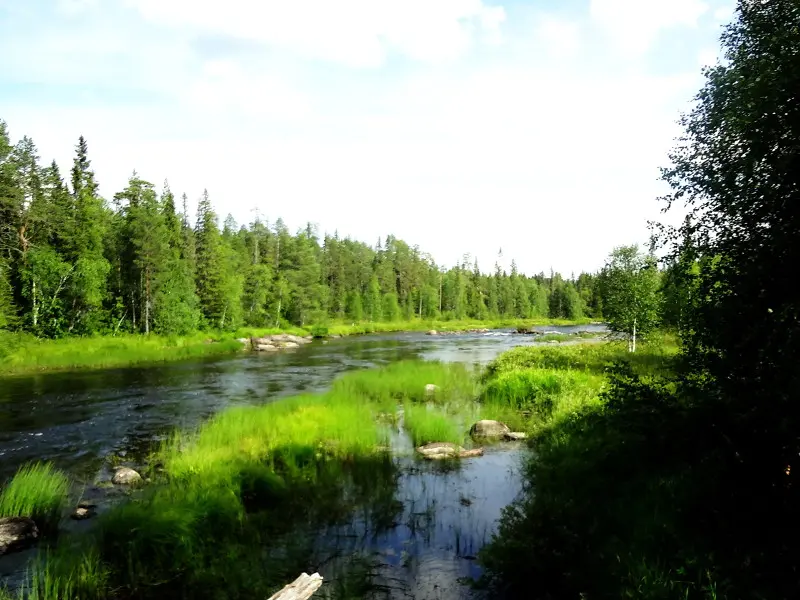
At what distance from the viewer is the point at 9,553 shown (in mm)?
9164

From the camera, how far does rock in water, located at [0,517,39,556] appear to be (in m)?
9.28

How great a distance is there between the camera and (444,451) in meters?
15.3

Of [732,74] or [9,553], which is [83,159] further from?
[732,74]

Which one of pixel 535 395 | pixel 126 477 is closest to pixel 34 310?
pixel 126 477

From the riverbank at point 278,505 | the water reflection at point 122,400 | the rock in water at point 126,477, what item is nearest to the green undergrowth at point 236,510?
the riverbank at point 278,505

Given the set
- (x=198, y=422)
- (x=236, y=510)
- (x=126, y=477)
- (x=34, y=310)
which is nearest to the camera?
(x=236, y=510)

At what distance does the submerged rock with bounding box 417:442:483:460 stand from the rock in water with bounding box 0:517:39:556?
9.68 metres

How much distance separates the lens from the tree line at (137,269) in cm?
4619

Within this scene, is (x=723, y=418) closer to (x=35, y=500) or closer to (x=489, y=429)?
(x=489, y=429)

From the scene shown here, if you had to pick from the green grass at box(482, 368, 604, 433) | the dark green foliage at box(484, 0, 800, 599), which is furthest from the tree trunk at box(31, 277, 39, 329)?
the dark green foliage at box(484, 0, 800, 599)

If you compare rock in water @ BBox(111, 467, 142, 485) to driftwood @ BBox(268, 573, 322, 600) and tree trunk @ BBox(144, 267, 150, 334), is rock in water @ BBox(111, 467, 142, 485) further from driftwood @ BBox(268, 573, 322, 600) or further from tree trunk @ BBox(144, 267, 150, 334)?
tree trunk @ BBox(144, 267, 150, 334)


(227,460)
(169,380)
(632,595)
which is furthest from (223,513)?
(169,380)

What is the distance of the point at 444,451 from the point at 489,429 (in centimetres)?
258

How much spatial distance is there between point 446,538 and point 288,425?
26.3 feet
